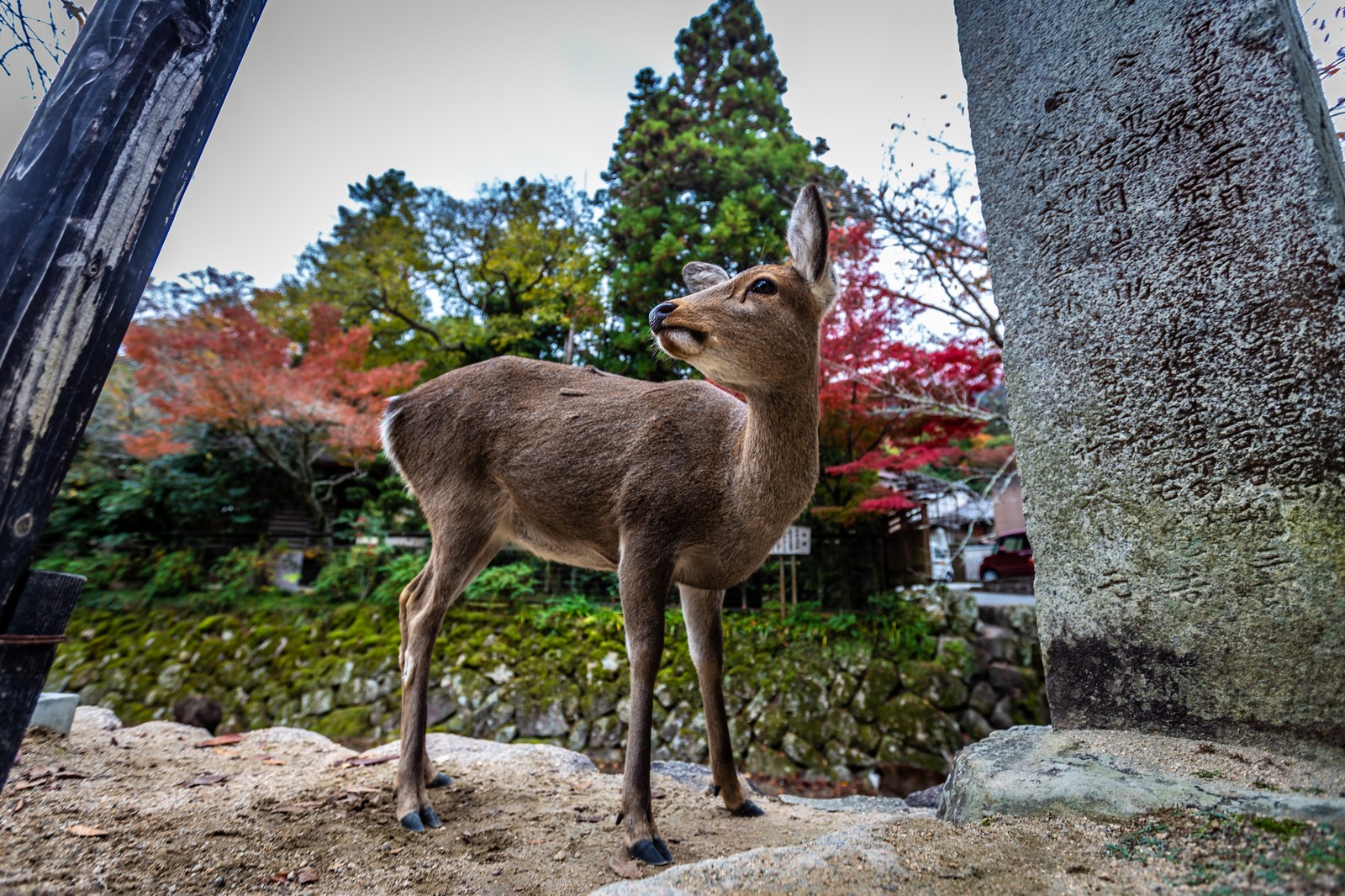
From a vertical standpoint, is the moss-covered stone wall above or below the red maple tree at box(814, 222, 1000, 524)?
below

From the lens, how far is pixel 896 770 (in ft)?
23.2

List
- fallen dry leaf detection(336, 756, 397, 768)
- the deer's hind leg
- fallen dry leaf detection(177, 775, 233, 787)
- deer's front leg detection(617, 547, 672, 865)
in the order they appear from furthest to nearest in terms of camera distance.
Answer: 1. fallen dry leaf detection(336, 756, 397, 768)
2. fallen dry leaf detection(177, 775, 233, 787)
3. the deer's hind leg
4. deer's front leg detection(617, 547, 672, 865)

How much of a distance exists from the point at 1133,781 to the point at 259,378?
1088 cm

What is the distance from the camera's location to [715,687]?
118 inches

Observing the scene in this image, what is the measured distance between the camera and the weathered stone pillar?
1.84m

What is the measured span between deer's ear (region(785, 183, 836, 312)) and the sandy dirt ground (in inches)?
76.8

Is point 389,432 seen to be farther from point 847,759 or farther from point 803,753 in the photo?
point 847,759

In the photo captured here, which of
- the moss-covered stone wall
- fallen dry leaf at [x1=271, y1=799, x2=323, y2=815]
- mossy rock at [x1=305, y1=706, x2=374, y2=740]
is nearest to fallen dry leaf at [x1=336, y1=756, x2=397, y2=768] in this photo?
fallen dry leaf at [x1=271, y1=799, x2=323, y2=815]

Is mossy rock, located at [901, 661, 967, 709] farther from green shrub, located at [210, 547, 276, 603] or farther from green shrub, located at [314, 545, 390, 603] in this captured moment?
green shrub, located at [210, 547, 276, 603]

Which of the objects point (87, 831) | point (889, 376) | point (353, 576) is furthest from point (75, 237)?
point (353, 576)

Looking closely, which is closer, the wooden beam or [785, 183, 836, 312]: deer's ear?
the wooden beam

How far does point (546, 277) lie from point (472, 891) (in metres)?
10.8

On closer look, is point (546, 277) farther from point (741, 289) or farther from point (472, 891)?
point (472, 891)

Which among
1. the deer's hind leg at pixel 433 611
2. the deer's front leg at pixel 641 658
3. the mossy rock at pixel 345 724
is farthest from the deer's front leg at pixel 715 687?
the mossy rock at pixel 345 724
